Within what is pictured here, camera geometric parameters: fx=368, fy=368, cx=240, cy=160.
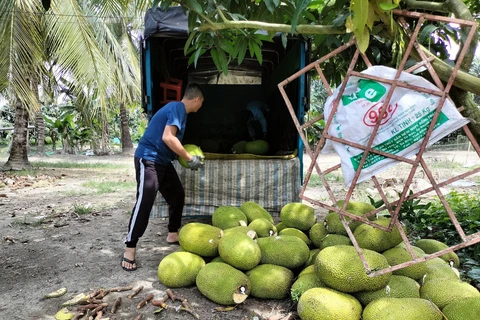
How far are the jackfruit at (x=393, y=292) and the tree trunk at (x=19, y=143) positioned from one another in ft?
29.7

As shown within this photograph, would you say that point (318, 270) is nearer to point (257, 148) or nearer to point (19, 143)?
point (257, 148)

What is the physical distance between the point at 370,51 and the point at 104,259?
2919 millimetres

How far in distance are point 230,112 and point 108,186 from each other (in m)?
2.72

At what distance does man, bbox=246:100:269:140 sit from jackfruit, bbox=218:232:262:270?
106 inches

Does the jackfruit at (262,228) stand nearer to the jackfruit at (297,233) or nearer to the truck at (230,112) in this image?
the jackfruit at (297,233)

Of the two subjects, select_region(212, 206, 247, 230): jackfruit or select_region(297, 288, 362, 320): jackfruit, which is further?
select_region(212, 206, 247, 230): jackfruit

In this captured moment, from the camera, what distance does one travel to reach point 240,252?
229cm

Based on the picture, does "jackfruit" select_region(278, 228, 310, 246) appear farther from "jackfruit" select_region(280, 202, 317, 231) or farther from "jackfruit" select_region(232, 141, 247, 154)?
"jackfruit" select_region(232, 141, 247, 154)

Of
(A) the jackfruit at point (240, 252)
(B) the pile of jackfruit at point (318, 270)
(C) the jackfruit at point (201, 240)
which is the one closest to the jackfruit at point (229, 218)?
(B) the pile of jackfruit at point (318, 270)

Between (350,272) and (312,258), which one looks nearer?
(350,272)

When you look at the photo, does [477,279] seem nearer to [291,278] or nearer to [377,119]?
[291,278]

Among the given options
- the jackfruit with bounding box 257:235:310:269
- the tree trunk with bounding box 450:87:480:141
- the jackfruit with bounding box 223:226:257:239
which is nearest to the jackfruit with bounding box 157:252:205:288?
the jackfruit with bounding box 223:226:257:239

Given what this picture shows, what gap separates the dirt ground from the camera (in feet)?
7.20

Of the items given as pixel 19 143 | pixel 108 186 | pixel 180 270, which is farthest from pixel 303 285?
pixel 19 143
